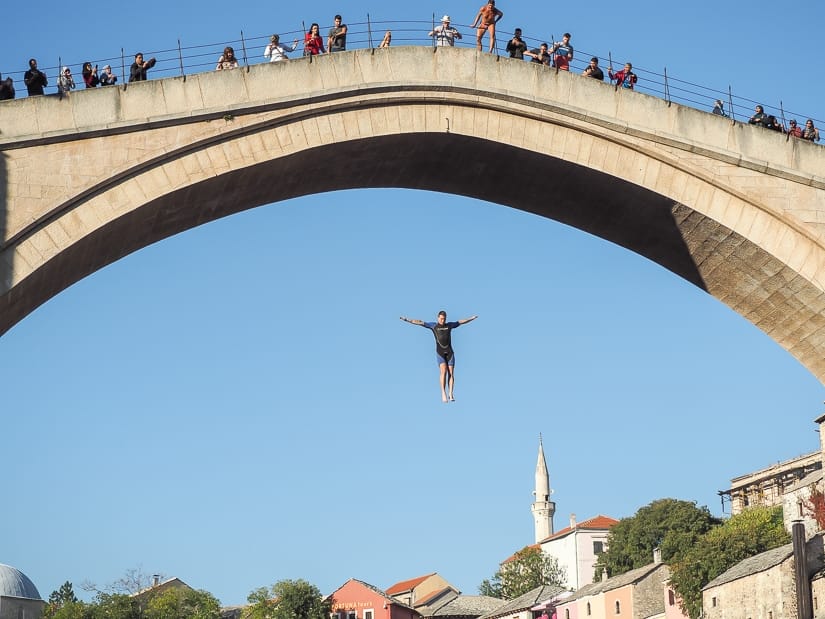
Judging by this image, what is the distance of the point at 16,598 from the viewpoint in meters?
109

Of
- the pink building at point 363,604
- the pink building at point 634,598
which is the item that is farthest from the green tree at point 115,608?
the pink building at point 634,598

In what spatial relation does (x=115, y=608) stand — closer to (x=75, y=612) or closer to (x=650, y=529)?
(x=75, y=612)

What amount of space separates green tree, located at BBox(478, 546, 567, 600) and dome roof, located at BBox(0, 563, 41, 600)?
1486 inches

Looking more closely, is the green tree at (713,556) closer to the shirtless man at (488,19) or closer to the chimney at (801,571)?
the chimney at (801,571)

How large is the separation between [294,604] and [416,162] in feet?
240

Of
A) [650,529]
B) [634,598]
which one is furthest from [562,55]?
[650,529]

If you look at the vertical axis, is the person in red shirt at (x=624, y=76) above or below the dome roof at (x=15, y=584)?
below

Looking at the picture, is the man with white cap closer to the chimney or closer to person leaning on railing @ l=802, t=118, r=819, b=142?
person leaning on railing @ l=802, t=118, r=819, b=142

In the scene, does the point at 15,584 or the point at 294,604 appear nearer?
the point at 294,604

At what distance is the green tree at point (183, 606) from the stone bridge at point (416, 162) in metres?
74.1

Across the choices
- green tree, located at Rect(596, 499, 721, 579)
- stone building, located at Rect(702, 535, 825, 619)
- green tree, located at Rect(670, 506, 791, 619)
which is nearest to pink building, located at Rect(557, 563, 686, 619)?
green tree, located at Rect(670, 506, 791, 619)

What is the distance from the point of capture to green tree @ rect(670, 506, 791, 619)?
63.1 meters

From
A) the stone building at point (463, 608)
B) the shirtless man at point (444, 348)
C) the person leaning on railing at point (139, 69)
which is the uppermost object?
the stone building at point (463, 608)

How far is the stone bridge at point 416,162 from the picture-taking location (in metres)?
17.9
